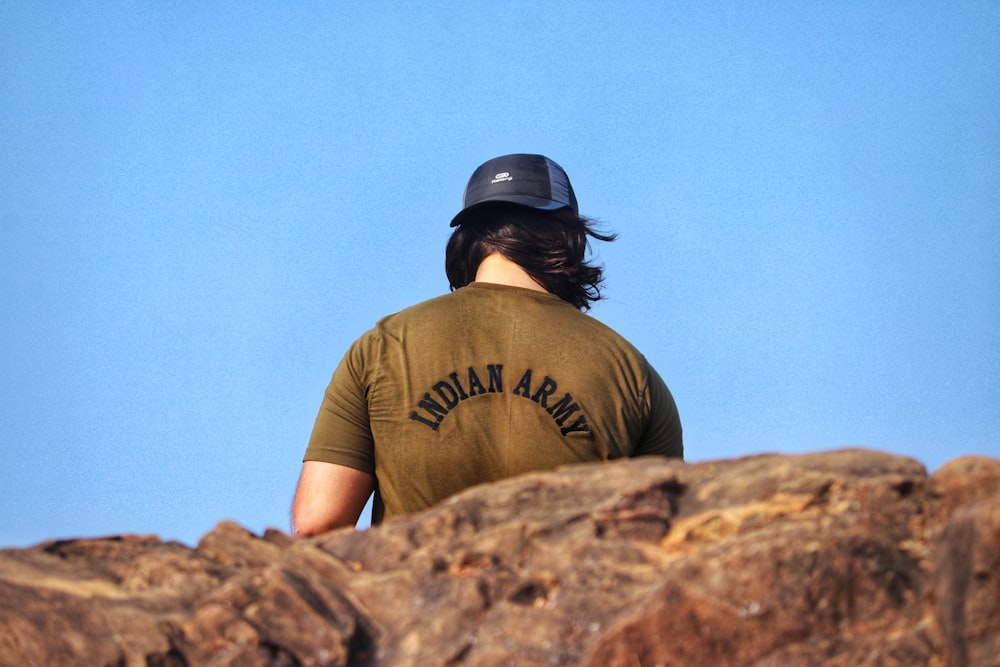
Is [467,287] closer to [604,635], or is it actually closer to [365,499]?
[365,499]

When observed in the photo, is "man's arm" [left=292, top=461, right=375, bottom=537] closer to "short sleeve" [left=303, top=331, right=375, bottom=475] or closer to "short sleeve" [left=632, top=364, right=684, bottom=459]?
"short sleeve" [left=303, top=331, right=375, bottom=475]

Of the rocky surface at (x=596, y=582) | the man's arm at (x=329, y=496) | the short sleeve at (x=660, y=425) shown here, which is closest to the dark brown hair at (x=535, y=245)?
the short sleeve at (x=660, y=425)

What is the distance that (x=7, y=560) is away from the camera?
3.35 meters

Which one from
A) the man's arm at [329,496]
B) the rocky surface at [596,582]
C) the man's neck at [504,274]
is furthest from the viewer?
the man's neck at [504,274]

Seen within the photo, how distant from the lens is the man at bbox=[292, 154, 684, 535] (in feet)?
15.1

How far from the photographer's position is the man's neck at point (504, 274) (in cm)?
517

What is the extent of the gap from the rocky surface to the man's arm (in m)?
1.22

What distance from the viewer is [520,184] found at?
5.38 meters

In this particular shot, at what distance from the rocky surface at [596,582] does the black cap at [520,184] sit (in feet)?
7.02

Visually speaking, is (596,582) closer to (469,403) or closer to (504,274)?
(469,403)

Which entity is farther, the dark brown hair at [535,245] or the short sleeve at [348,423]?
the dark brown hair at [535,245]

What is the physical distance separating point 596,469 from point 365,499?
1.58m

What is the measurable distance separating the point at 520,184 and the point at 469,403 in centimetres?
124

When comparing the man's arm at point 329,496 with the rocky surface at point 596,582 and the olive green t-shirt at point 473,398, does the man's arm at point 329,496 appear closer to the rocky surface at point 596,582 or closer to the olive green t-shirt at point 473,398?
the olive green t-shirt at point 473,398
